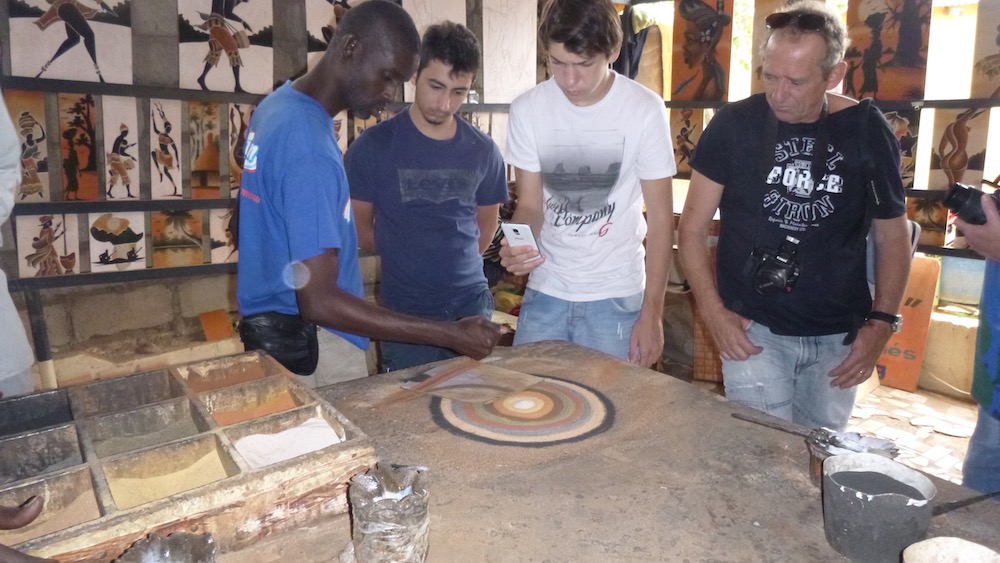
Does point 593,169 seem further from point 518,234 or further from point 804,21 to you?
point 804,21

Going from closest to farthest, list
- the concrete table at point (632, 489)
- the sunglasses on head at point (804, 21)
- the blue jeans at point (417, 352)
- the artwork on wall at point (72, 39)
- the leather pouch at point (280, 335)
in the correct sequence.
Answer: the concrete table at point (632, 489), the leather pouch at point (280, 335), the sunglasses on head at point (804, 21), the blue jeans at point (417, 352), the artwork on wall at point (72, 39)

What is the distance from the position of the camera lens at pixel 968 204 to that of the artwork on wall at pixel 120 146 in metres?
3.37

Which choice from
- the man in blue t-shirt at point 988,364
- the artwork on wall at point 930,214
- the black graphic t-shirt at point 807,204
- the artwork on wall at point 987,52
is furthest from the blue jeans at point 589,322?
the artwork on wall at point 987,52

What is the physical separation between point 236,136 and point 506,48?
1899 mm

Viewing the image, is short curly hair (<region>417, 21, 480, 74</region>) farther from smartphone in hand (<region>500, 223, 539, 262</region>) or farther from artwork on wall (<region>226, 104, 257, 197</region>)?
artwork on wall (<region>226, 104, 257, 197</region>)

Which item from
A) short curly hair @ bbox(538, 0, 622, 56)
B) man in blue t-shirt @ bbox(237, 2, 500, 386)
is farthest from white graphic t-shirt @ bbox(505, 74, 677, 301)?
man in blue t-shirt @ bbox(237, 2, 500, 386)

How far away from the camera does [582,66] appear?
2189mm

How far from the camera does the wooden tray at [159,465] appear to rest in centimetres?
105

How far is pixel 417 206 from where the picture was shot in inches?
98.7

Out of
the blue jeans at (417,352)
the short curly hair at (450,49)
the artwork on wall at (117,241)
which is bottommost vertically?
the blue jeans at (417,352)

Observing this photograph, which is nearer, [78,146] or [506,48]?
[78,146]

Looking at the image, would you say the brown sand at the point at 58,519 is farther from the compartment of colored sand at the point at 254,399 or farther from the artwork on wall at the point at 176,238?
the artwork on wall at the point at 176,238

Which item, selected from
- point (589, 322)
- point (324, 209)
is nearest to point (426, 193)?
point (589, 322)

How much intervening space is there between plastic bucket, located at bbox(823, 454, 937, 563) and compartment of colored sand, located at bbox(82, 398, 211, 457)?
1153mm
